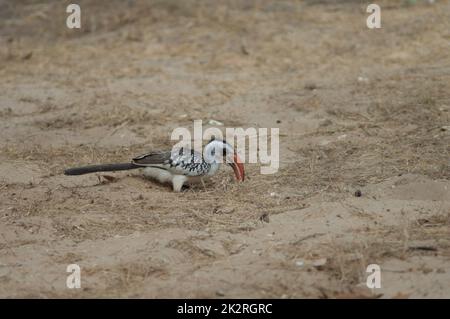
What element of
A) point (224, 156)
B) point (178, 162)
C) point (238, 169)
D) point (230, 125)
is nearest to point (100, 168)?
point (178, 162)

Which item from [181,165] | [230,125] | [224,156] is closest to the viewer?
[181,165]

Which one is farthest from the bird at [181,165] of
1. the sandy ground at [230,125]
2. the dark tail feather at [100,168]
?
the sandy ground at [230,125]

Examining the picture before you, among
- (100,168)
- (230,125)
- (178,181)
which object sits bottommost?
(178,181)

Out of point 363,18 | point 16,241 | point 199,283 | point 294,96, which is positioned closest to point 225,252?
point 199,283

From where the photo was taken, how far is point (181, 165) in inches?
263

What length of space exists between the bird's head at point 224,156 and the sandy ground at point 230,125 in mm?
132

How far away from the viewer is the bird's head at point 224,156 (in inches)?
265

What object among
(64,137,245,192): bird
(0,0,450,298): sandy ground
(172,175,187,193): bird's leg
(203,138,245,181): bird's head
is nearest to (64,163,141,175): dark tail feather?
(64,137,245,192): bird

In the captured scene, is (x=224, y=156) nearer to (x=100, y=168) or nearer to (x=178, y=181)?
(x=178, y=181)

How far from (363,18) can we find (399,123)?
4101mm

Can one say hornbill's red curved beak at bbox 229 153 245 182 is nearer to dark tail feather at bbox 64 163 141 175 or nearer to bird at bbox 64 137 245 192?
bird at bbox 64 137 245 192

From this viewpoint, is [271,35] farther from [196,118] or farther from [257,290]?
[257,290]

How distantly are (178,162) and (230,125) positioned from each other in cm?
166

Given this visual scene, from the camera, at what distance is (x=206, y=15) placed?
39.3 ft
